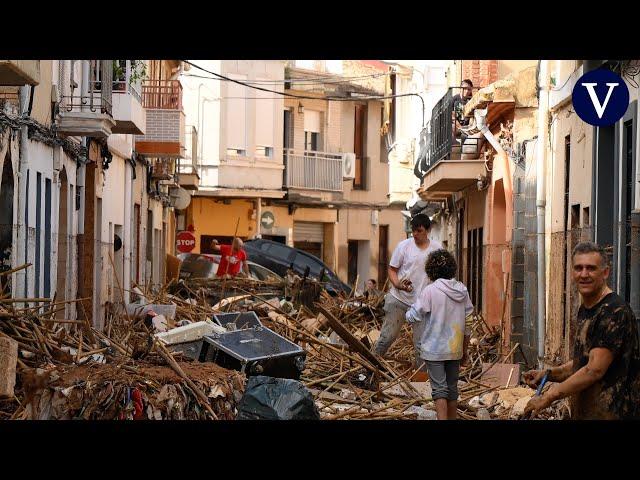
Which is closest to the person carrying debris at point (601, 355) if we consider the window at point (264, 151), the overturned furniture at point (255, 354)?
the overturned furniture at point (255, 354)

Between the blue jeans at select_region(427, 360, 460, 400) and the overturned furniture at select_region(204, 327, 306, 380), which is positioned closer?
the blue jeans at select_region(427, 360, 460, 400)

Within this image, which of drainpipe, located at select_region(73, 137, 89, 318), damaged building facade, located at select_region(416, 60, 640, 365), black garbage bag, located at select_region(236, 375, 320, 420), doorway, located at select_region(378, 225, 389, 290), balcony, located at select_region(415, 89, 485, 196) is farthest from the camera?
doorway, located at select_region(378, 225, 389, 290)

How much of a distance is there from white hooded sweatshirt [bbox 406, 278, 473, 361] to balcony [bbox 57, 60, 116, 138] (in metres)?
8.89

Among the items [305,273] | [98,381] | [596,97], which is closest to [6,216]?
[98,381]

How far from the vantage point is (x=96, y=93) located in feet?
74.3

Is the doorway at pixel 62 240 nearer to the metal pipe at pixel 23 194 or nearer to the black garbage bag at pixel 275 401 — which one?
the metal pipe at pixel 23 194

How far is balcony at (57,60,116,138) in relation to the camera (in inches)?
786

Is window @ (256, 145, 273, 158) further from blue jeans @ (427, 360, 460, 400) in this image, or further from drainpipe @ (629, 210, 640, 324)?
blue jeans @ (427, 360, 460, 400)

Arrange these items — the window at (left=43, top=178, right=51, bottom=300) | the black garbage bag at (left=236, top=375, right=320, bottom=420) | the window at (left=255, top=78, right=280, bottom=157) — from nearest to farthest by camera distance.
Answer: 1. the black garbage bag at (left=236, top=375, right=320, bottom=420)
2. the window at (left=43, top=178, right=51, bottom=300)
3. the window at (left=255, top=78, right=280, bottom=157)

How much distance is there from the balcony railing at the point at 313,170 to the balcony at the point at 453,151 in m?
18.5

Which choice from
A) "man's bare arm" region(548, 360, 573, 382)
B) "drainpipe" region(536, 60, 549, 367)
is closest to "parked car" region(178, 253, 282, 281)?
"drainpipe" region(536, 60, 549, 367)

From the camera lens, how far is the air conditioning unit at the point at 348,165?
5088cm

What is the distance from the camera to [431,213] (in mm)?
41625
